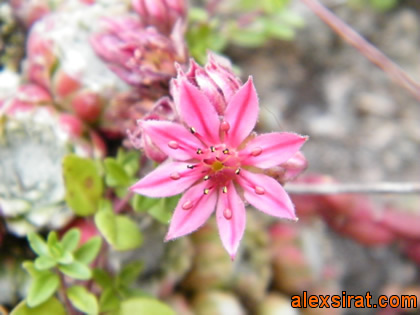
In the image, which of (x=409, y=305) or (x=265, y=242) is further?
(x=409, y=305)

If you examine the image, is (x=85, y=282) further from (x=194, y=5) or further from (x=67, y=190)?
(x=194, y=5)

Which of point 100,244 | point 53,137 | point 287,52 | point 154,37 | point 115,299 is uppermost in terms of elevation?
point 287,52

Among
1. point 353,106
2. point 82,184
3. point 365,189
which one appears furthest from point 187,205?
point 353,106

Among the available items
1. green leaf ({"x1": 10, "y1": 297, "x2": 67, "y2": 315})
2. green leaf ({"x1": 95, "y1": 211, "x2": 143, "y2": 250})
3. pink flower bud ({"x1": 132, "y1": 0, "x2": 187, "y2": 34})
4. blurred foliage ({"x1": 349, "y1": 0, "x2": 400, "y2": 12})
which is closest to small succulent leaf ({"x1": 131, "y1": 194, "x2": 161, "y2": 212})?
green leaf ({"x1": 95, "y1": 211, "x2": 143, "y2": 250})

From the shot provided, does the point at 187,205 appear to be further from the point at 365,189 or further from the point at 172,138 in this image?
the point at 365,189

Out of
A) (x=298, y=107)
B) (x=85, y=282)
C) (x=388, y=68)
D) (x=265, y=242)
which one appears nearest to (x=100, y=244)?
(x=85, y=282)

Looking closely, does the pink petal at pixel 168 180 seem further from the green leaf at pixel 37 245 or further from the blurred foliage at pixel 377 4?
the blurred foliage at pixel 377 4

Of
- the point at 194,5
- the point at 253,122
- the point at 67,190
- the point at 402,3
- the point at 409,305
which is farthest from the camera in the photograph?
the point at 402,3
